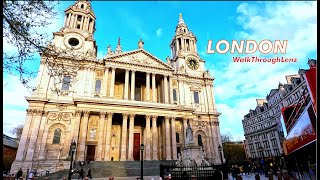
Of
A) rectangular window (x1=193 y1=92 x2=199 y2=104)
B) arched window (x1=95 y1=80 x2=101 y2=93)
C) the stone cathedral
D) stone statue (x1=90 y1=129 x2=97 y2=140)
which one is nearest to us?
the stone cathedral

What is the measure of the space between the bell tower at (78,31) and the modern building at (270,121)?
35720 mm

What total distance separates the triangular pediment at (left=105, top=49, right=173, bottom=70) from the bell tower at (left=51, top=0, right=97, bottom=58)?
13.8 ft

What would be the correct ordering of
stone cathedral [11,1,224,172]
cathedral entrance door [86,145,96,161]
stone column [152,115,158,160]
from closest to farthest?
stone cathedral [11,1,224,172] → cathedral entrance door [86,145,96,161] → stone column [152,115,158,160]

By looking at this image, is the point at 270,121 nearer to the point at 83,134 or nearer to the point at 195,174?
the point at 83,134

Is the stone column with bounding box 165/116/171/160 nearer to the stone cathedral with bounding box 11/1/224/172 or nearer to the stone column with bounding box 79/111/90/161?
the stone cathedral with bounding box 11/1/224/172

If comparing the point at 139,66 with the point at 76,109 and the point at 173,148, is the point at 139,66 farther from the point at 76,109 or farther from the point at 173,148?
the point at 173,148

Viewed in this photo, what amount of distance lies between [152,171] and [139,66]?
1728 cm

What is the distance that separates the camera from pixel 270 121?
53500 millimetres

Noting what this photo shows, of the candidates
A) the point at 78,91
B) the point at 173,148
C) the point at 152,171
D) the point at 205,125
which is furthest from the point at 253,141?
the point at 78,91

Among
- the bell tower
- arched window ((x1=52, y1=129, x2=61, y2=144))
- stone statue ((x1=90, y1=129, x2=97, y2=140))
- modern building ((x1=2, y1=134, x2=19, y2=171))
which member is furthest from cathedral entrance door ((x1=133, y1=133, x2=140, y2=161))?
modern building ((x1=2, y1=134, x2=19, y2=171))

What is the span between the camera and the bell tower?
3322 cm

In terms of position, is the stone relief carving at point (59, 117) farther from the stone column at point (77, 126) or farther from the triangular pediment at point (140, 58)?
the triangular pediment at point (140, 58)

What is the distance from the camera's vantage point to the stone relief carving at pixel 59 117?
87.4ft

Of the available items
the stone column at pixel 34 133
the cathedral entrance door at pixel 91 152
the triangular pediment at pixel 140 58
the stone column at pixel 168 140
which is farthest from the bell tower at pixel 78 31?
the stone column at pixel 168 140
